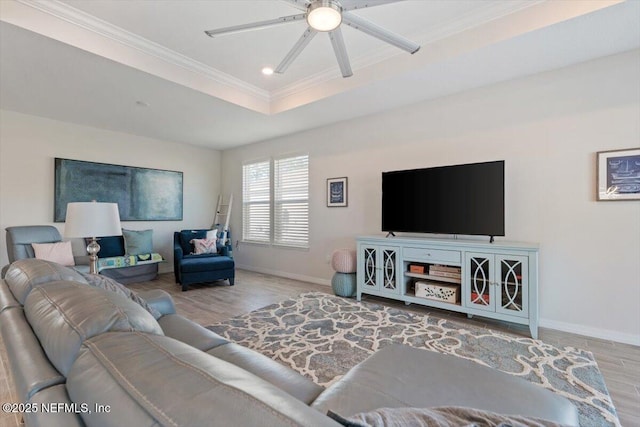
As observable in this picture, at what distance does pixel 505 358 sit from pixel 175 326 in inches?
92.2

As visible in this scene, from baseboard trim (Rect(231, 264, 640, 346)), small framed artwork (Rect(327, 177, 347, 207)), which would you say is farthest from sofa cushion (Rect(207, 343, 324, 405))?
small framed artwork (Rect(327, 177, 347, 207))

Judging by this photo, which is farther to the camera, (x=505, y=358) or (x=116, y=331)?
(x=505, y=358)

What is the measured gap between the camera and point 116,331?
2.33 ft

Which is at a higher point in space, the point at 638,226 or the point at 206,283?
the point at 638,226

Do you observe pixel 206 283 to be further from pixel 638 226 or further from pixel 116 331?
pixel 638 226

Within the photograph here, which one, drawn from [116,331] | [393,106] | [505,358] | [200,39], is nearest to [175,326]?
[116,331]

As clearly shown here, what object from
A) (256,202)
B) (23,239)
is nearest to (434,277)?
(256,202)

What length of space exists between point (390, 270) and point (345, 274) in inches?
25.7

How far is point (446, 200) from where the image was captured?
10.8 ft

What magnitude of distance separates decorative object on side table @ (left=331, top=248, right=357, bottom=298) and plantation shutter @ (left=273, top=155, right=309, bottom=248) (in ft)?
3.60

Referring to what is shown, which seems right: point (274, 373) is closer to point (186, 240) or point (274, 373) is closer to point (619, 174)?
point (619, 174)

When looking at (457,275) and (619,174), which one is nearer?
(619,174)

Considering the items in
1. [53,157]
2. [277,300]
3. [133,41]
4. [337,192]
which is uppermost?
[133,41]

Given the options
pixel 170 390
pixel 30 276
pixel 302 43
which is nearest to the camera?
pixel 170 390
